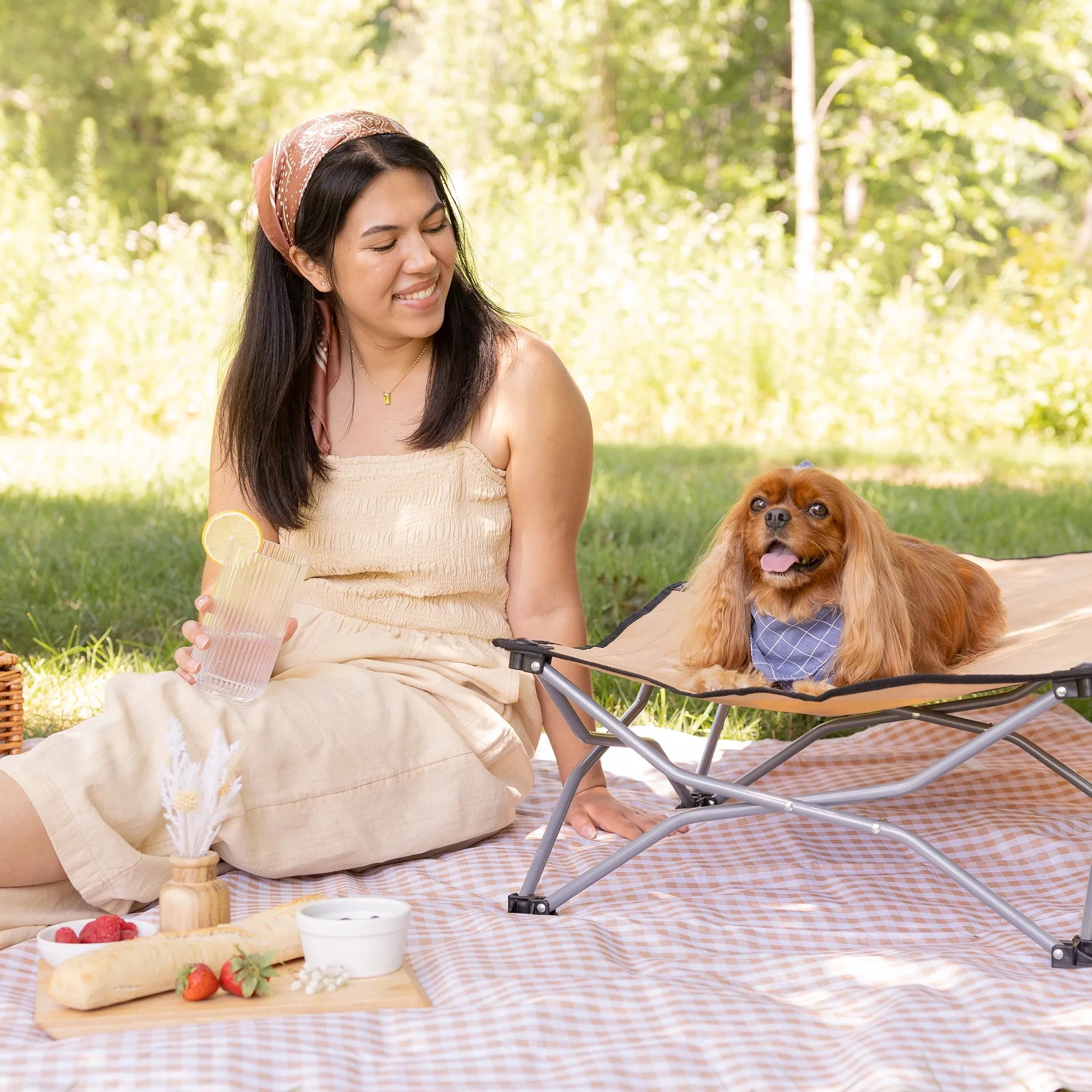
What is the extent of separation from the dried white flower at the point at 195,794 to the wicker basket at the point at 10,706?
0.77m

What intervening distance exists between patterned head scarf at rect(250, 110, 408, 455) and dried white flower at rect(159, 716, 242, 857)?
1039 millimetres

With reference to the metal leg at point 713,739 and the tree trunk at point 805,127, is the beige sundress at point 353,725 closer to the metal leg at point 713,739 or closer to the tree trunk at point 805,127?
the metal leg at point 713,739

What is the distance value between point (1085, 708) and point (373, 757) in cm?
242

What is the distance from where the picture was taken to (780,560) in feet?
8.84

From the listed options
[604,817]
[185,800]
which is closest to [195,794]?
[185,800]

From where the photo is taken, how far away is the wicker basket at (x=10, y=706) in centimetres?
293

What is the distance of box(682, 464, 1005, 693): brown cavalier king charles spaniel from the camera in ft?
8.63

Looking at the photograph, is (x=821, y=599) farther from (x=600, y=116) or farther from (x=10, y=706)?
(x=600, y=116)

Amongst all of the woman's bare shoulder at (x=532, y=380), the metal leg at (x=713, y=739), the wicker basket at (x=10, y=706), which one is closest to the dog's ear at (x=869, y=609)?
the metal leg at (x=713, y=739)

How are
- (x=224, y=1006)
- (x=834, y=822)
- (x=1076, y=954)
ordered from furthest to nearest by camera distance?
(x=834, y=822) → (x=1076, y=954) → (x=224, y=1006)

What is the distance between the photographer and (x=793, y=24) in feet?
46.3

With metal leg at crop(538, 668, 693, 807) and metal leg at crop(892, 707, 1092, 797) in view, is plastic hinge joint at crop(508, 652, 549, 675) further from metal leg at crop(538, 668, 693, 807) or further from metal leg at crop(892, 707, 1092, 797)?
metal leg at crop(892, 707, 1092, 797)

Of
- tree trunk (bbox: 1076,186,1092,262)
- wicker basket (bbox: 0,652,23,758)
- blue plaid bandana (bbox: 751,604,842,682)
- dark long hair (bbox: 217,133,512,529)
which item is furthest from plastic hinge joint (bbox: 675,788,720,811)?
tree trunk (bbox: 1076,186,1092,262)

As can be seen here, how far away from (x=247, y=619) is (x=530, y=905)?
0.75 meters
